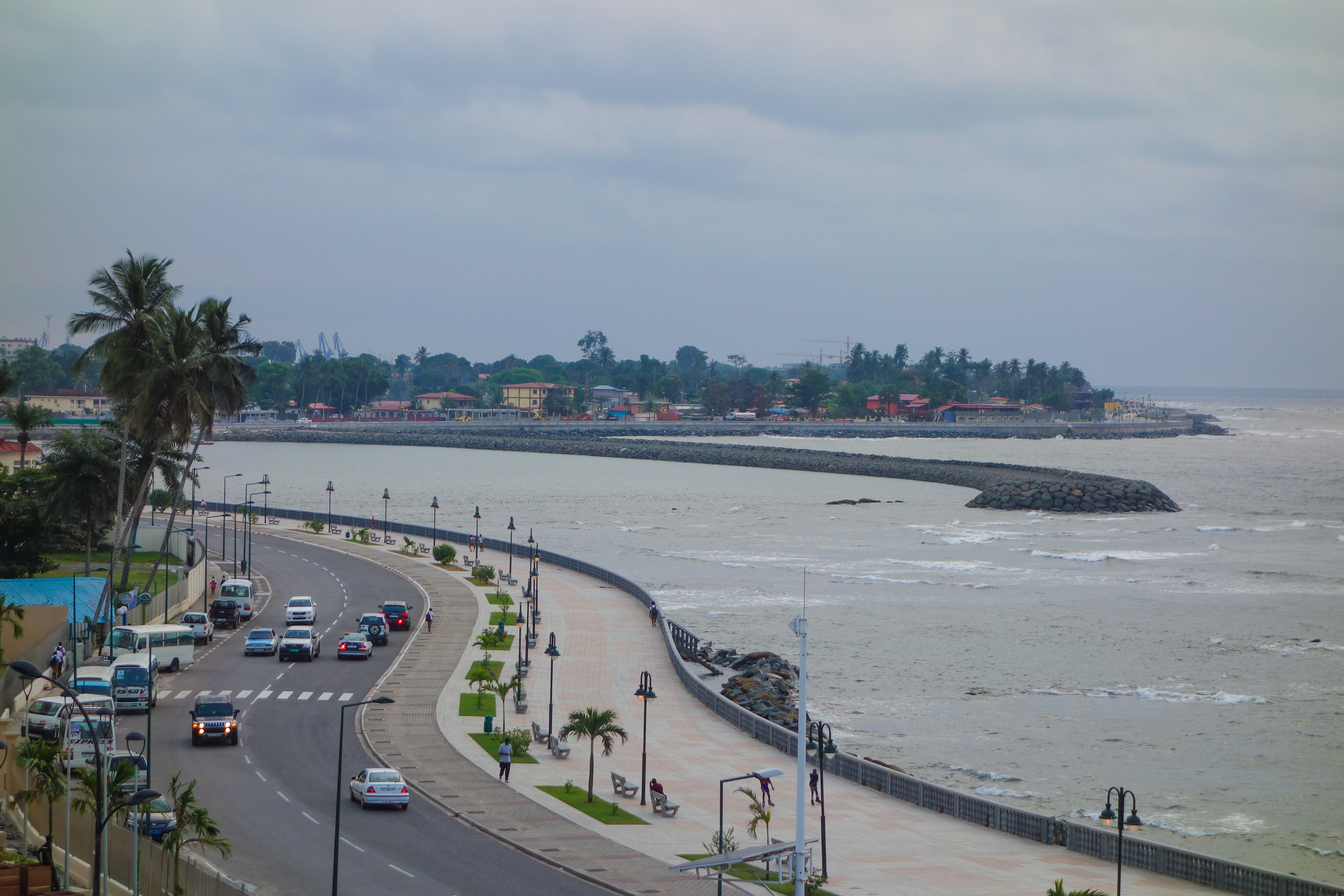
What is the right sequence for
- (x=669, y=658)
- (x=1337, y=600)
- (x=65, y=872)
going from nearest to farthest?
(x=65, y=872), (x=669, y=658), (x=1337, y=600)

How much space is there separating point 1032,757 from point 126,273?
42378 mm

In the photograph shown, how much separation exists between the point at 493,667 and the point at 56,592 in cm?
1968

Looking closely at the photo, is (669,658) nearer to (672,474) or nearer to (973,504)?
(973,504)

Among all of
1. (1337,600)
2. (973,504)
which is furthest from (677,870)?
(973,504)

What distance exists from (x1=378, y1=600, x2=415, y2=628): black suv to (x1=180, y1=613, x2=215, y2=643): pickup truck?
7636mm

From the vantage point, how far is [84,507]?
65.5 meters

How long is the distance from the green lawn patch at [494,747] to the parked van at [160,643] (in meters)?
14.3

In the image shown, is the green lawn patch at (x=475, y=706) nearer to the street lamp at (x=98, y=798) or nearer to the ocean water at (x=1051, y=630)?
the ocean water at (x=1051, y=630)

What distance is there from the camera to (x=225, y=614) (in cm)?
5859

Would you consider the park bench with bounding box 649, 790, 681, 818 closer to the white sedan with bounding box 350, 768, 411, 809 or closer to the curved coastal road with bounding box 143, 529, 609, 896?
the curved coastal road with bounding box 143, 529, 609, 896

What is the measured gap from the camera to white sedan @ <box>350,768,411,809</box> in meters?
31.0

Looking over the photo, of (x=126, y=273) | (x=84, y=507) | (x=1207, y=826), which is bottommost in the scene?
(x=1207, y=826)

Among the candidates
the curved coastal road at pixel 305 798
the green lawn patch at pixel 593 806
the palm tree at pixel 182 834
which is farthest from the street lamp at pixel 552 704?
the palm tree at pixel 182 834

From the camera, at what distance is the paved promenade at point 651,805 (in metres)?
27.9
